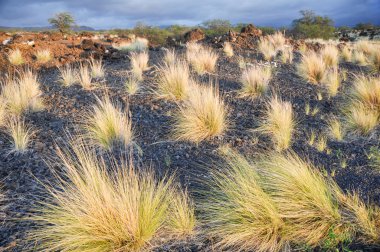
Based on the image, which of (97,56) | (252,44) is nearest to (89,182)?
(97,56)

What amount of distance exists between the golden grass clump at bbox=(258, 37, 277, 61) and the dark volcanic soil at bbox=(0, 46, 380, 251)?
325cm

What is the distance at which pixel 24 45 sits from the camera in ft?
44.3

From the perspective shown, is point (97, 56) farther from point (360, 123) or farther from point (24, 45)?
point (360, 123)

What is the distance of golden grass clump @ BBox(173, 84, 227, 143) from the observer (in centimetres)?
496

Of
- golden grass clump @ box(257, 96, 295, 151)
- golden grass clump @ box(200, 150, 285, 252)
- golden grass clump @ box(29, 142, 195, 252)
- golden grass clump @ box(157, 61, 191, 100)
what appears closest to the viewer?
golden grass clump @ box(29, 142, 195, 252)

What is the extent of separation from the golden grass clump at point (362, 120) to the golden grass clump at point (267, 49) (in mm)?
5523

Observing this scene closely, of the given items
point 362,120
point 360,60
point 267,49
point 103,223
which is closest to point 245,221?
point 103,223

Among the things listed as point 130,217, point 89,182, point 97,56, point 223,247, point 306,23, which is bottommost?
point 223,247

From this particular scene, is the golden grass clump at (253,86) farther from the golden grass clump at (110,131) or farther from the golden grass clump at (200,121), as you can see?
the golden grass clump at (110,131)

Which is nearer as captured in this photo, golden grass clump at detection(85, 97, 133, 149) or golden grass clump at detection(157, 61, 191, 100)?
golden grass clump at detection(85, 97, 133, 149)

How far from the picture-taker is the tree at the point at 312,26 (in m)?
24.8

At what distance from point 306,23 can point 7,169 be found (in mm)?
27560

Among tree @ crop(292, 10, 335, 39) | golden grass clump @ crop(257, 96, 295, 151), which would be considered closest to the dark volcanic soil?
golden grass clump @ crop(257, 96, 295, 151)

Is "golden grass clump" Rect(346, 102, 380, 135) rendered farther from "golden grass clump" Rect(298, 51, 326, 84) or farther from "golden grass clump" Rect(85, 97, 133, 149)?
"golden grass clump" Rect(85, 97, 133, 149)
